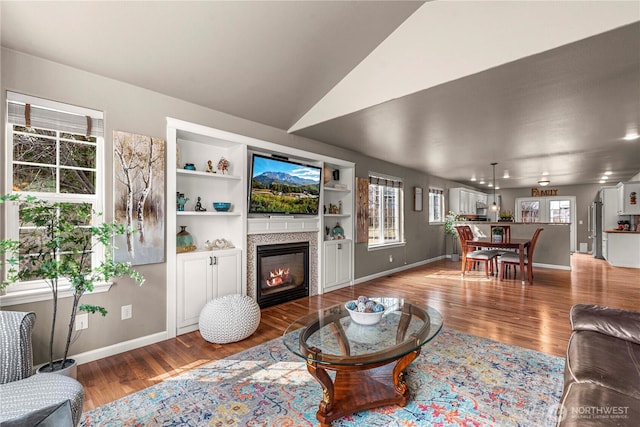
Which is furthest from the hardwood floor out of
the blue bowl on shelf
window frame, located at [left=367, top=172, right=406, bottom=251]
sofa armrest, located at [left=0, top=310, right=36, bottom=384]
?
the blue bowl on shelf

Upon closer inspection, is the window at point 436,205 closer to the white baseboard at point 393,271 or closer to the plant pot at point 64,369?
the white baseboard at point 393,271

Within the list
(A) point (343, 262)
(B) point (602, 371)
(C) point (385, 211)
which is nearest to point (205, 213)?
(A) point (343, 262)

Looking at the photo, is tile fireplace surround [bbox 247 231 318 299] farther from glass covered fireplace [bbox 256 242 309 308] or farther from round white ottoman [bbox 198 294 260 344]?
round white ottoman [bbox 198 294 260 344]

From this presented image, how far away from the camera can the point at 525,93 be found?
9.43ft

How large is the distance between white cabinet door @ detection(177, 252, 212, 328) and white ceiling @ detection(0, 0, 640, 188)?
1685 mm

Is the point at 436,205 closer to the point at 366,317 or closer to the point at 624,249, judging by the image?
the point at 624,249

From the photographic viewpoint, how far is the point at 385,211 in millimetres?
6531

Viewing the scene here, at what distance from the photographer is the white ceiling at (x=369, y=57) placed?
210 centimetres

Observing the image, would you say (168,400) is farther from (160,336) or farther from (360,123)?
(360,123)

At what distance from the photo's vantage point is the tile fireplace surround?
3.76m

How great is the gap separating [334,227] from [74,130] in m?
3.73

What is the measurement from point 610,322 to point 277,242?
3290 millimetres

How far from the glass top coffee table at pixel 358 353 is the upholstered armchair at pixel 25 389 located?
103 centimetres

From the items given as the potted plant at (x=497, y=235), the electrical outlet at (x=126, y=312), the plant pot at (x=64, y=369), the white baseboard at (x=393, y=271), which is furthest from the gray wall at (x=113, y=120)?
the potted plant at (x=497, y=235)
